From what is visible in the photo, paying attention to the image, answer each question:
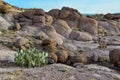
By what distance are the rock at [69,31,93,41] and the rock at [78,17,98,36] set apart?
2.66ft

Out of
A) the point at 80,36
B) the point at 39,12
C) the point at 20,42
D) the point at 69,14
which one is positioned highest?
the point at 39,12

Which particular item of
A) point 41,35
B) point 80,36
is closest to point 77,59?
point 41,35

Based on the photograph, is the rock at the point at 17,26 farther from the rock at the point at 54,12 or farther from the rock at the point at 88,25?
the rock at the point at 88,25

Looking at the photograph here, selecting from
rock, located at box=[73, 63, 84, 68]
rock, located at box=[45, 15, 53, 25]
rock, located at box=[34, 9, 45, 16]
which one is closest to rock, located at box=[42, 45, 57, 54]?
rock, located at box=[73, 63, 84, 68]

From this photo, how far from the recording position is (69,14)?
74.8 feet

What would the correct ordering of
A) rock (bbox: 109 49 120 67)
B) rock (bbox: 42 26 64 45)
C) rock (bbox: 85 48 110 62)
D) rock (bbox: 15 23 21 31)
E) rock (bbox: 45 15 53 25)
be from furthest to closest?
rock (bbox: 45 15 53 25)
rock (bbox: 15 23 21 31)
rock (bbox: 42 26 64 45)
rock (bbox: 85 48 110 62)
rock (bbox: 109 49 120 67)

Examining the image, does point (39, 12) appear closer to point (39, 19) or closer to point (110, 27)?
→ point (39, 19)

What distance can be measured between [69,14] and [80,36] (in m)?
2.86

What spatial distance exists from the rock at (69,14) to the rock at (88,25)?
0.52m

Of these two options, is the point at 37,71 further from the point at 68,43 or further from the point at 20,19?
the point at 20,19

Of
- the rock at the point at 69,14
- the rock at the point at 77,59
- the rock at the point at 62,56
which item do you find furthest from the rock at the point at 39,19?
the rock at the point at 77,59

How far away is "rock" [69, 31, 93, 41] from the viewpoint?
20188 millimetres

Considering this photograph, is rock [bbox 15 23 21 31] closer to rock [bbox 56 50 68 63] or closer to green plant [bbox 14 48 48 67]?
rock [bbox 56 50 68 63]

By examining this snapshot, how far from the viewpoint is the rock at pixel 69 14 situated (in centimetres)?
2270
